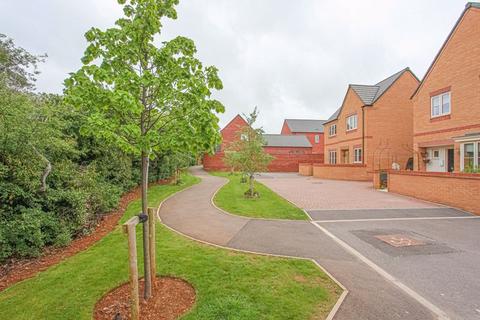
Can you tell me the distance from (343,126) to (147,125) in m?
28.2

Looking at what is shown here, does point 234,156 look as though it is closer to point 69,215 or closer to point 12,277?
point 69,215

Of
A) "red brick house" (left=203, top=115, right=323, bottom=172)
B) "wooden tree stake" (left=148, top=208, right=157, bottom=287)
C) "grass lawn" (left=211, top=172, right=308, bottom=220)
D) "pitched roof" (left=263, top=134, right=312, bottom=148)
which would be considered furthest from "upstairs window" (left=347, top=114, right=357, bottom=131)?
"wooden tree stake" (left=148, top=208, right=157, bottom=287)

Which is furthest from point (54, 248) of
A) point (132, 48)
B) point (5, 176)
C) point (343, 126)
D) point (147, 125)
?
point (343, 126)

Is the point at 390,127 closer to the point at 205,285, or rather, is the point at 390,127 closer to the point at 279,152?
the point at 279,152

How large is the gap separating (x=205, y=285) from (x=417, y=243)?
600 cm

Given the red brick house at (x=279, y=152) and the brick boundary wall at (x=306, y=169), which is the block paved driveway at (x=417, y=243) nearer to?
the brick boundary wall at (x=306, y=169)

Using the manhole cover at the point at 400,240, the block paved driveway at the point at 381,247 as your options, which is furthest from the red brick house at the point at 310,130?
the manhole cover at the point at 400,240

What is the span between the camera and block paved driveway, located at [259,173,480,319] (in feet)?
14.4

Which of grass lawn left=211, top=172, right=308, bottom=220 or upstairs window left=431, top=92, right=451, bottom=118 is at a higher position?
upstairs window left=431, top=92, right=451, bottom=118

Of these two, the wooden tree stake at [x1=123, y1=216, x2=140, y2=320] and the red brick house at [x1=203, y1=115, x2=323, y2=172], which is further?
the red brick house at [x1=203, y1=115, x2=323, y2=172]

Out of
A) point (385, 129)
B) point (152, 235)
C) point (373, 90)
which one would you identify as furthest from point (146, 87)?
point (373, 90)

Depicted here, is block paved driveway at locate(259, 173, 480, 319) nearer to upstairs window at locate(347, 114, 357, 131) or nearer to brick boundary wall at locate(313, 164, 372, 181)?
brick boundary wall at locate(313, 164, 372, 181)

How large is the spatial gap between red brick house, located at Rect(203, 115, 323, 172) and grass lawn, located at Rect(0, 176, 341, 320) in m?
29.3

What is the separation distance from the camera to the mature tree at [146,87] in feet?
11.6
